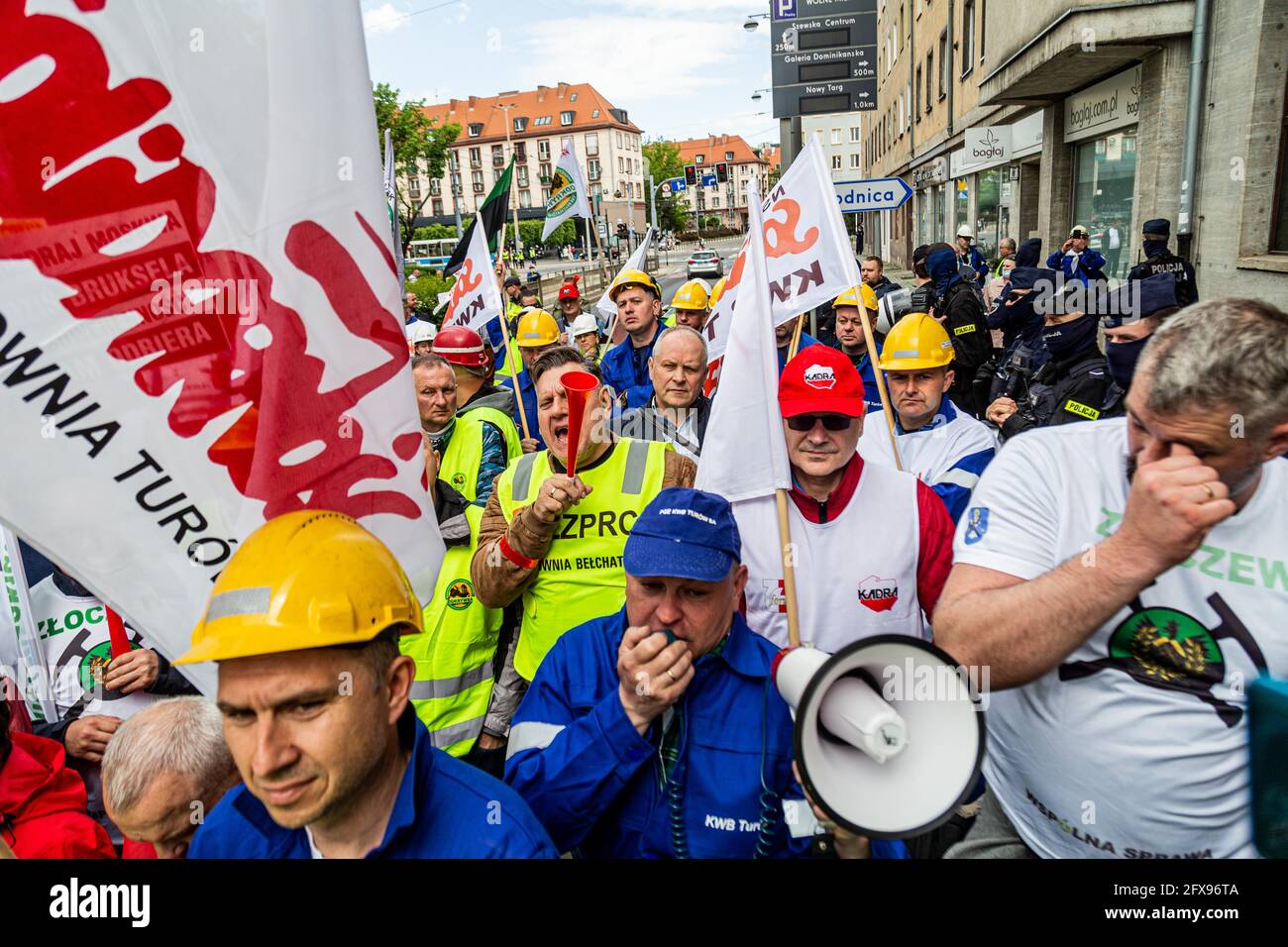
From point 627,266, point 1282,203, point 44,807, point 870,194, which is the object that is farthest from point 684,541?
point 1282,203

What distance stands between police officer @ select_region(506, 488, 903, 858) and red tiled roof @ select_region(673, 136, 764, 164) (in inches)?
4591

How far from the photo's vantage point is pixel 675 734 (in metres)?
1.81

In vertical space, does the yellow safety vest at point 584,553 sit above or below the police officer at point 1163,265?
below

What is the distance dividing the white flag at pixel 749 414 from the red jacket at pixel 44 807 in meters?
2.12

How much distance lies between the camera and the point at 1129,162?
1123 cm

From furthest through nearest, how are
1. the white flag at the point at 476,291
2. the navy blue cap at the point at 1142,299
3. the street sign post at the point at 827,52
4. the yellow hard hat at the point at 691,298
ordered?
the street sign post at the point at 827,52 < the yellow hard hat at the point at 691,298 < the white flag at the point at 476,291 < the navy blue cap at the point at 1142,299

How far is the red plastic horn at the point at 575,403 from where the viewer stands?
2.41m

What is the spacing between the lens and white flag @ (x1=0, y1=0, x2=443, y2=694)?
1.39 m

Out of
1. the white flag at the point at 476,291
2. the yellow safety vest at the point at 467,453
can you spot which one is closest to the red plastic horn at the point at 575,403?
the yellow safety vest at the point at 467,453

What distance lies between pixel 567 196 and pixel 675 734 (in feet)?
33.0

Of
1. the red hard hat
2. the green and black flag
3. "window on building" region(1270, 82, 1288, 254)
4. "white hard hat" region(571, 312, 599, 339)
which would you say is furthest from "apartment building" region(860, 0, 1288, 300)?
the red hard hat

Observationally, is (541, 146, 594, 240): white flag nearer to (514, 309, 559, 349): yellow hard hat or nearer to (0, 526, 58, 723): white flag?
(514, 309, 559, 349): yellow hard hat

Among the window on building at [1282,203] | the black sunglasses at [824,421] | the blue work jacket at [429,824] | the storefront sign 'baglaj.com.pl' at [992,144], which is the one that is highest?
the storefront sign 'baglaj.com.pl' at [992,144]

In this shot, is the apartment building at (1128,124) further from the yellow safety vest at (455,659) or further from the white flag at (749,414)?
the yellow safety vest at (455,659)
